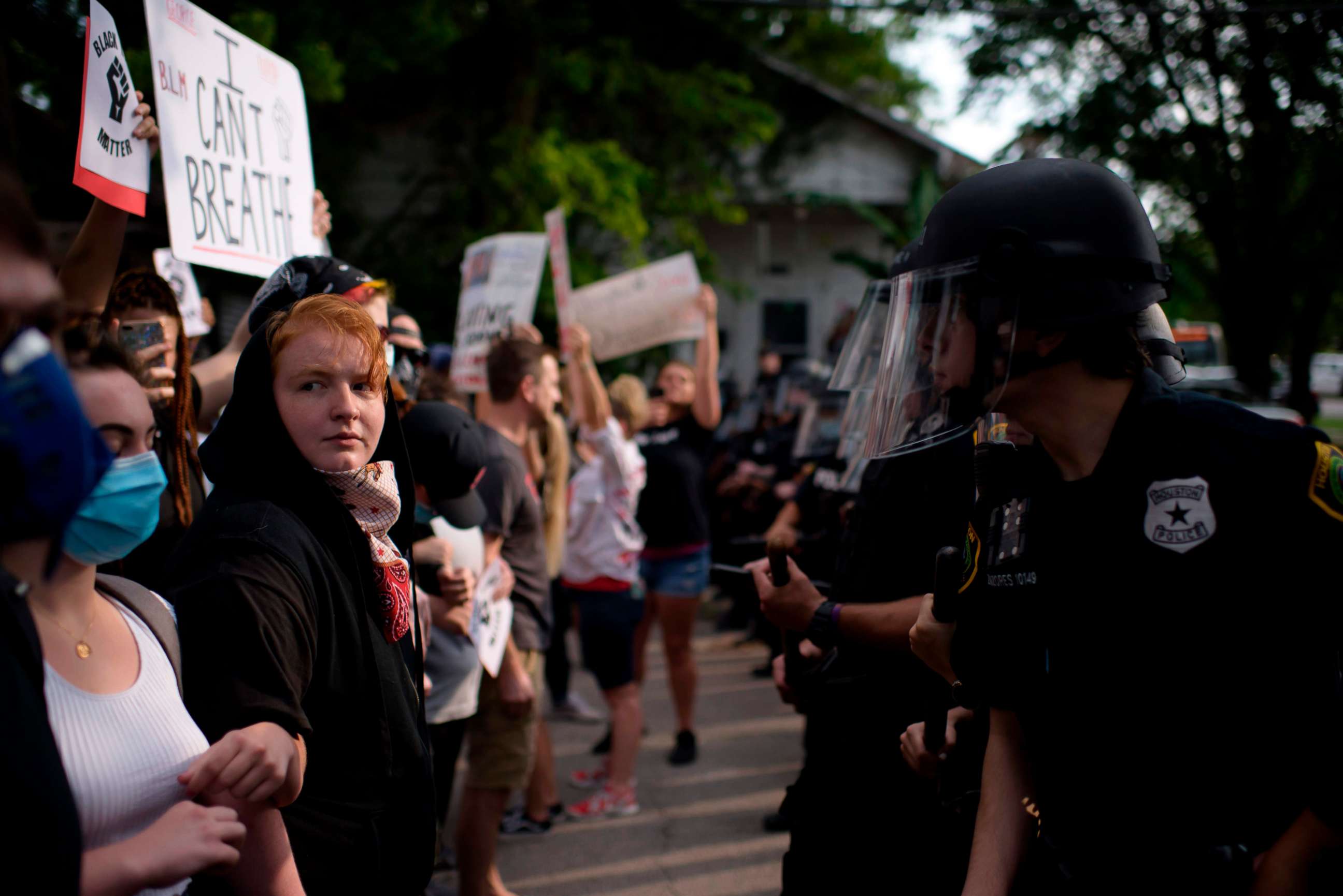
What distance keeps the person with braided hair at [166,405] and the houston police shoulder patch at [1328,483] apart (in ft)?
7.75

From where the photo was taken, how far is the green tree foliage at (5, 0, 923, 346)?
1540cm

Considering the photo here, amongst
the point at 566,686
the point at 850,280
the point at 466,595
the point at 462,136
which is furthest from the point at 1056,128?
the point at 466,595

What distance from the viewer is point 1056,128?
20.0 metres

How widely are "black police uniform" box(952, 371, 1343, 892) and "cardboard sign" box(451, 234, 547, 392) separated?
13.6 feet

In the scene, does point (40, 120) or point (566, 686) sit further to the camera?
point (566, 686)

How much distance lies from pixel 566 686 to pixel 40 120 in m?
4.64

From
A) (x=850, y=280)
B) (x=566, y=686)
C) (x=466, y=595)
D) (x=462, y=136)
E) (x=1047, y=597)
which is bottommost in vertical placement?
(x=566, y=686)

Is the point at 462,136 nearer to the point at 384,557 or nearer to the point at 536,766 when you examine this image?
the point at 536,766

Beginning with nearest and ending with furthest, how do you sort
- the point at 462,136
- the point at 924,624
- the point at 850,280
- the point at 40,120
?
the point at 924,624
the point at 40,120
the point at 462,136
the point at 850,280

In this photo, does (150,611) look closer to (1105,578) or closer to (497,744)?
(1105,578)

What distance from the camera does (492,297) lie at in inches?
231

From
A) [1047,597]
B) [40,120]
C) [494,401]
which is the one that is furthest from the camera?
[40,120]

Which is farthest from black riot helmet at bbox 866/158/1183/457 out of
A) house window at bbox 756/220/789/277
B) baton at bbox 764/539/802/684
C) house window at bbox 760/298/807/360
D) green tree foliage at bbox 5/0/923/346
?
house window at bbox 756/220/789/277

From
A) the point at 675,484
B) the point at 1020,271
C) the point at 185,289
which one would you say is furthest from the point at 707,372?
the point at 1020,271
